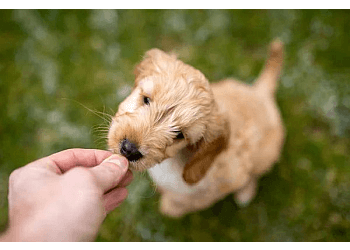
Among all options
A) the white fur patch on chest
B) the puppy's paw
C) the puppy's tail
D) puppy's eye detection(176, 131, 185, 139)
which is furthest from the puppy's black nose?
the puppy's tail

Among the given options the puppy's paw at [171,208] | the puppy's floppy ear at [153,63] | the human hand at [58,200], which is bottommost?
the puppy's paw at [171,208]

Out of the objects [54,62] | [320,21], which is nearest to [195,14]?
[320,21]

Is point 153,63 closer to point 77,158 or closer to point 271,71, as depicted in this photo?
point 77,158

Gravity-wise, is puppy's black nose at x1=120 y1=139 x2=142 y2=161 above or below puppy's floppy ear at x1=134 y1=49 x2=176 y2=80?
below

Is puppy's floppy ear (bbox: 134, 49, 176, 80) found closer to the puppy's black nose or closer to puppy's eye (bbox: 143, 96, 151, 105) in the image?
puppy's eye (bbox: 143, 96, 151, 105)

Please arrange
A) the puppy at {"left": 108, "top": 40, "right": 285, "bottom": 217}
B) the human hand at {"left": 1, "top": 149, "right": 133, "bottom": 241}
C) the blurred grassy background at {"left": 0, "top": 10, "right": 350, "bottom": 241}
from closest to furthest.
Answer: the human hand at {"left": 1, "top": 149, "right": 133, "bottom": 241} < the puppy at {"left": 108, "top": 40, "right": 285, "bottom": 217} < the blurred grassy background at {"left": 0, "top": 10, "right": 350, "bottom": 241}

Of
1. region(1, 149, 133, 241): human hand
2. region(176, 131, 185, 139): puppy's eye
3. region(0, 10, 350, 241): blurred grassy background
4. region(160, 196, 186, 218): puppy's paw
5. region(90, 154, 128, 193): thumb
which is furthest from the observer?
region(0, 10, 350, 241): blurred grassy background

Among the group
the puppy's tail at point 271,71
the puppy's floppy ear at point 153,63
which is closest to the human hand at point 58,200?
the puppy's floppy ear at point 153,63

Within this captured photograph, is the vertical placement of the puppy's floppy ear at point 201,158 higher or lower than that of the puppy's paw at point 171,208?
higher

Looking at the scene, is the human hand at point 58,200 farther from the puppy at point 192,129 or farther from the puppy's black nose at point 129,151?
the puppy at point 192,129
